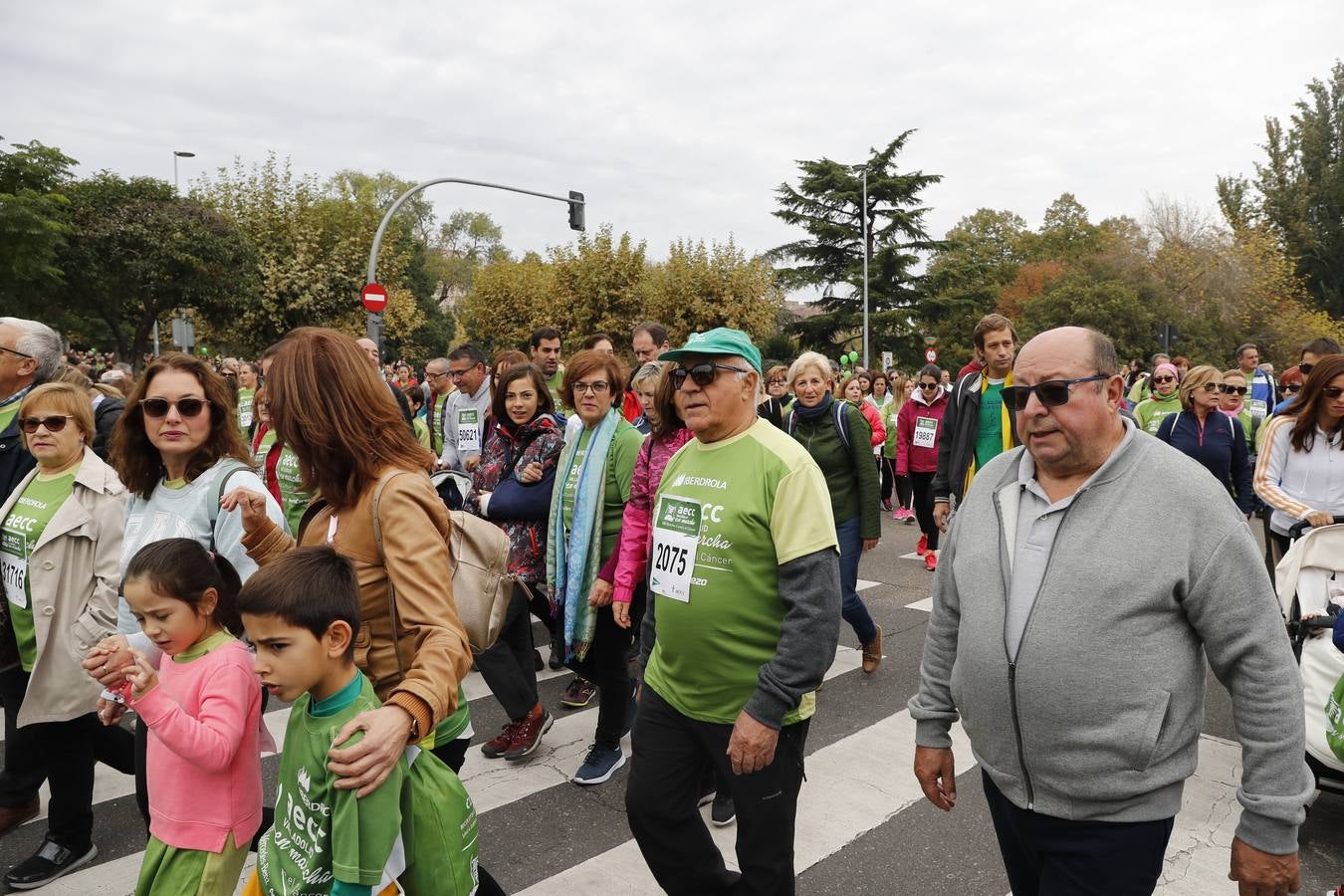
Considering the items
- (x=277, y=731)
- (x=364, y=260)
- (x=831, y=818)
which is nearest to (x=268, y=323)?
(x=364, y=260)

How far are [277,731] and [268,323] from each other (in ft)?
86.2

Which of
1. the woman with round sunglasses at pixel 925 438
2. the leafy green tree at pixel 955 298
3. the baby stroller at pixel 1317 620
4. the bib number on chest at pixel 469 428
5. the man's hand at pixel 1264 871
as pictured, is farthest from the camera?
the leafy green tree at pixel 955 298

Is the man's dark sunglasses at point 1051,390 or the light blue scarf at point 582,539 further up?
the man's dark sunglasses at point 1051,390

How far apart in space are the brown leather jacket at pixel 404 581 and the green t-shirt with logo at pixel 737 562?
2.58 ft

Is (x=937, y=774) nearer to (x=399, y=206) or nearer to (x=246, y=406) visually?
(x=246, y=406)

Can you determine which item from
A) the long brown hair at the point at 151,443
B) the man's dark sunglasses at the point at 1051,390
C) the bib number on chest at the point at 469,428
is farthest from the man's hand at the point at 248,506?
the bib number on chest at the point at 469,428

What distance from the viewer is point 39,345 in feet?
13.5

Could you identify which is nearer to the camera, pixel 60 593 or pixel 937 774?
pixel 937 774

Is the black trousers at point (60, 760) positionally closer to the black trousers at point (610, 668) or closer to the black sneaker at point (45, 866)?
the black sneaker at point (45, 866)

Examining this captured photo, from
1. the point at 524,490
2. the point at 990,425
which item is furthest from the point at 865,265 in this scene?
the point at 524,490

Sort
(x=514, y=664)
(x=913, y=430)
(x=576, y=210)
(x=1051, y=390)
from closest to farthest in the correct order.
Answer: (x=1051, y=390)
(x=514, y=664)
(x=913, y=430)
(x=576, y=210)

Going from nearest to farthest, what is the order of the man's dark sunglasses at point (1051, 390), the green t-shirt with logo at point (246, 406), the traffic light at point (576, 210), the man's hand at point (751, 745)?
the man's dark sunglasses at point (1051, 390) → the man's hand at point (751, 745) → the green t-shirt with logo at point (246, 406) → the traffic light at point (576, 210)

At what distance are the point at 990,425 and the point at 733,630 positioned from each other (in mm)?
3720

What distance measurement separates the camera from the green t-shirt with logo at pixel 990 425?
587cm
